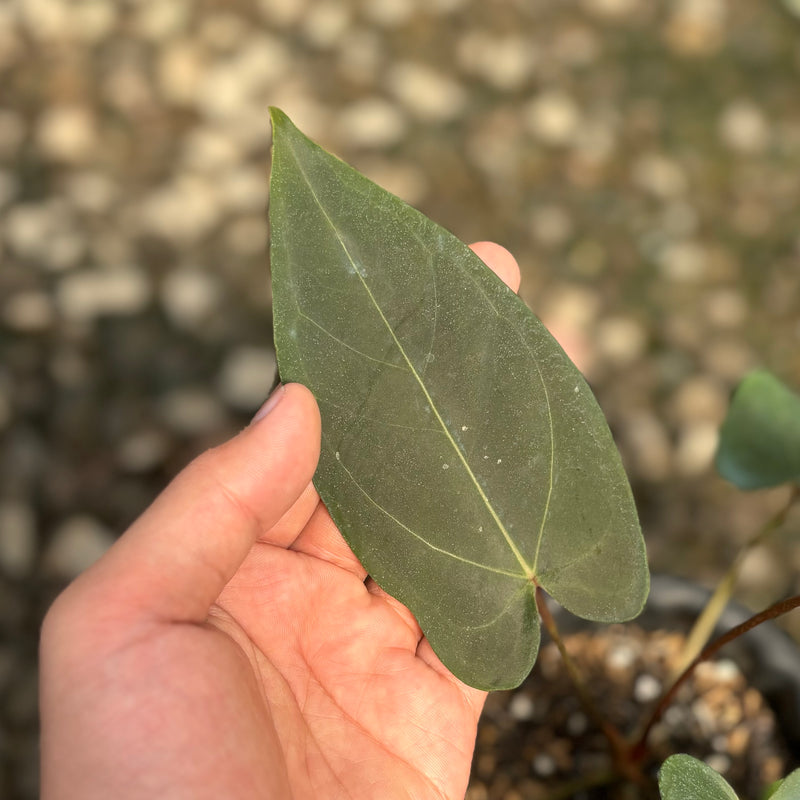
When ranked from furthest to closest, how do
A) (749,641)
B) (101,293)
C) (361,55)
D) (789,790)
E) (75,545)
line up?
(361,55)
(101,293)
(75,545)
(749,641)
(789,790)

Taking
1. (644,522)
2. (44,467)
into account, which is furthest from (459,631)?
(44,467)

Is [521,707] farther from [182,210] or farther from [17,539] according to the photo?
[182,210]

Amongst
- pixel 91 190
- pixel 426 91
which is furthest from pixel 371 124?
pixel 91 190

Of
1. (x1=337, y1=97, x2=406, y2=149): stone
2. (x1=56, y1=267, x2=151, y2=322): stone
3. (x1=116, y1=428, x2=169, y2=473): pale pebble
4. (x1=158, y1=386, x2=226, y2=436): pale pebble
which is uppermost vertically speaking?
(x1=337, y1=97, x2=406, y2=149): stone

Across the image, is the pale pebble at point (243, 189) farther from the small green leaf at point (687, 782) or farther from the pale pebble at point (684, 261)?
the small green leaf at point (687, 782)

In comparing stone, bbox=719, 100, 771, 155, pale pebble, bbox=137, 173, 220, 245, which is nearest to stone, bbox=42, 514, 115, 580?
pale pebble, bbox=137, 173, 220, 245

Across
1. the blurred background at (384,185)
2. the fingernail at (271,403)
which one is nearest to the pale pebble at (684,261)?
the blurred background at (384,185)

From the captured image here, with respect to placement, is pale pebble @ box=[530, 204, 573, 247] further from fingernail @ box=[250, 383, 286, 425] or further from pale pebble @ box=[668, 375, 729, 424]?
fingernail @ box=[250, 383, 286, 425]
